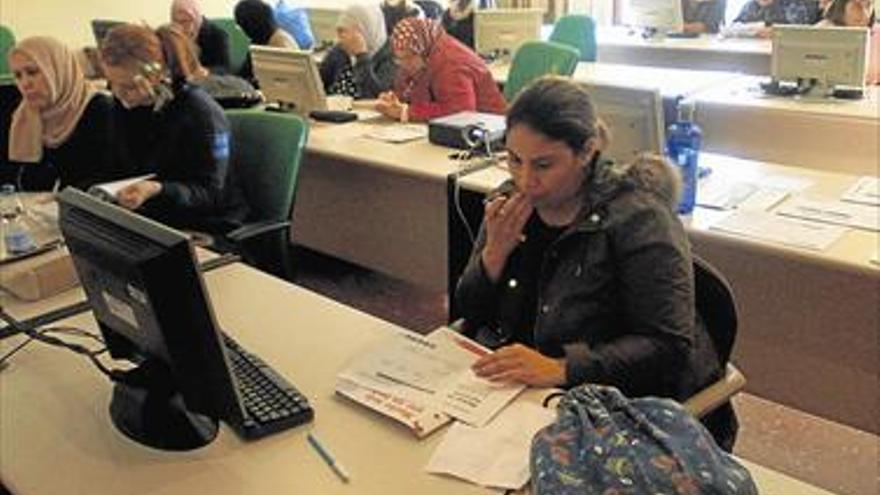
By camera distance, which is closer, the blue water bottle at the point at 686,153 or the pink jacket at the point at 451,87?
the blue water bottle at the point at 686,153

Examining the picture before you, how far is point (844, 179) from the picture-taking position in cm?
254

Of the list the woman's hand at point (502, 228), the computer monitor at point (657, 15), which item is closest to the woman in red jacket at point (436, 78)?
the woman's hand at point (502, 228)

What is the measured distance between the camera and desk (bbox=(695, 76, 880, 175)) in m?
3.33

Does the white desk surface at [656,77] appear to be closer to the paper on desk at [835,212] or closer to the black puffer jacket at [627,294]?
the paper on desk at [835,212]

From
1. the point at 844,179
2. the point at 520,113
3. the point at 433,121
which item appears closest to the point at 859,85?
the point at 844,179

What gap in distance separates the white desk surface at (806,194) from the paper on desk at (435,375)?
2.94 feet

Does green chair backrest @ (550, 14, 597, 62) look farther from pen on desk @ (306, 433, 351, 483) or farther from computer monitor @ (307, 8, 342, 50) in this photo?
pen on desk @ (306, 433, 351, 483)

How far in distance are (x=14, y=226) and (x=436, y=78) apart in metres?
1.85

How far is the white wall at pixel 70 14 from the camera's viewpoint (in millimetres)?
5371

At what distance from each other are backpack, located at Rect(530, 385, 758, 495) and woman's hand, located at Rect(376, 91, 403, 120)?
2.52m

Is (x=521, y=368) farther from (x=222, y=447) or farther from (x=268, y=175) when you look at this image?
(x=268, y=175)

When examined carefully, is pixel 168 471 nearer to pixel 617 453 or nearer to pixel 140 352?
pixel 140 352

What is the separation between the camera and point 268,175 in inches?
102

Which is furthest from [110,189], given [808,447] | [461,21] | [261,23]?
[461,21]
